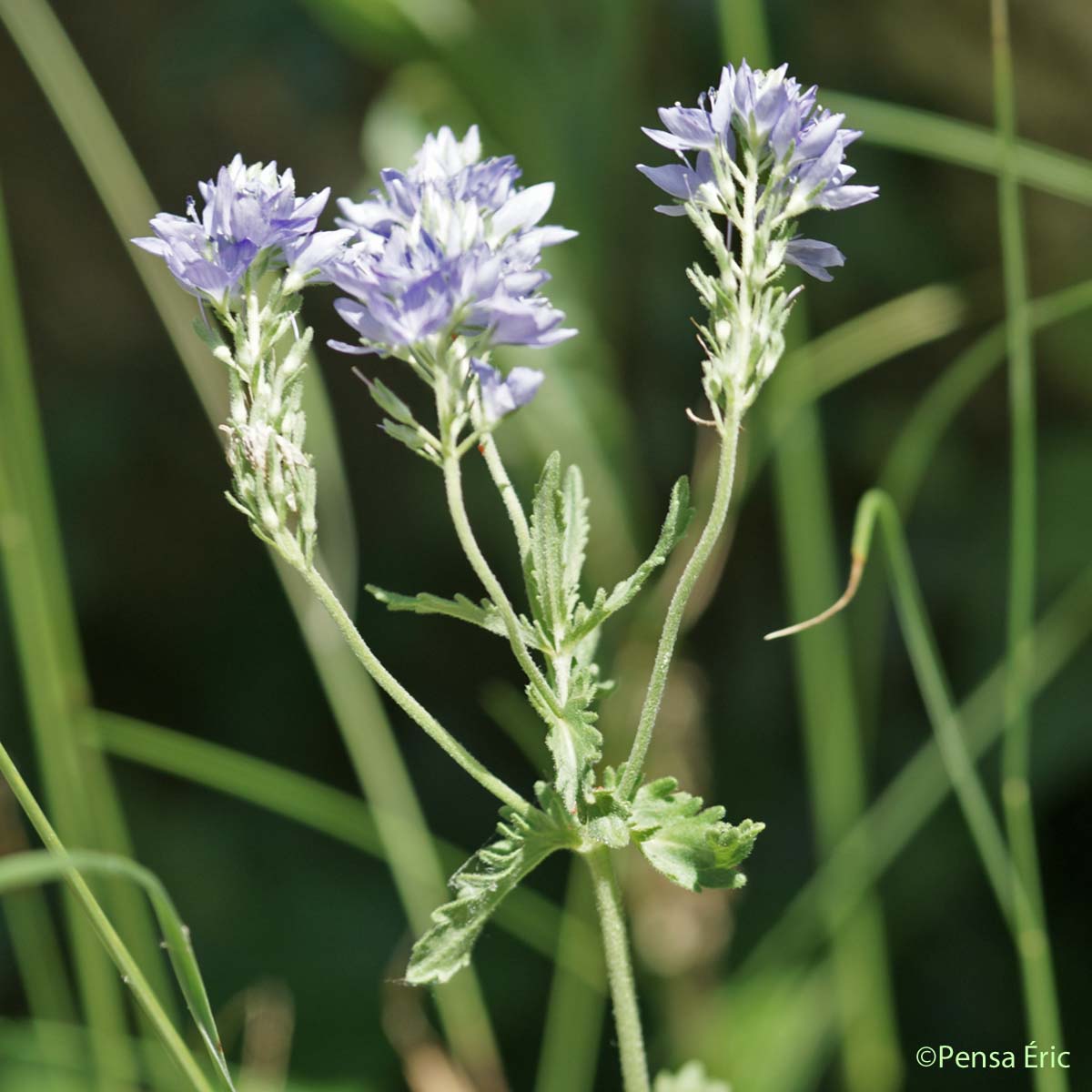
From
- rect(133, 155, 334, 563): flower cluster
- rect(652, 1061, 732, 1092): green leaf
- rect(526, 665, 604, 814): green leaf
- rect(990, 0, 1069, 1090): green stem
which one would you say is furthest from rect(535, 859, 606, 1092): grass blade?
rect(133, 155, 334, 563): flower cluster

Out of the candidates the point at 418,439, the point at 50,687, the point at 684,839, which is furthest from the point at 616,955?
the point at 50,687

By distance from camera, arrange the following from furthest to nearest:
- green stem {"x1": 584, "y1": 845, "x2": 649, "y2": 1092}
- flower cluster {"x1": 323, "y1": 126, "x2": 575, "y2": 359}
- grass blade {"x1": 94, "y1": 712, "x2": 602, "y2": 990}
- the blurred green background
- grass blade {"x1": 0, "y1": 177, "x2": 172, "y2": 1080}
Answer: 1. the blurred green background
2. grass blade {"x1": 94, "y1": 712, "x2": 602, "y2": 990}
3. grass blade {"x1": 0, "y1": 177, "x2": 172, "y2": 1080}
4. green stem {"x1": 584, "y1": 845, "x2": 649, "y2": 1092}
5. flower cluster {"x1": 323, "y1": 126, "x2": 575, "y2": 359}

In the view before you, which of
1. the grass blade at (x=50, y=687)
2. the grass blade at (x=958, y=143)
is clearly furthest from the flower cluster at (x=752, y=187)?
the grass blade at (x=50, y=687)

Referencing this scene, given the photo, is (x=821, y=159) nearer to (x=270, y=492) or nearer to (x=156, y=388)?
(x=270, y=492)

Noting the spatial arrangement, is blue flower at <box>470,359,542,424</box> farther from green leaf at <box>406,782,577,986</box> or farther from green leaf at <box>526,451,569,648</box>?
green leaf at <box>406,782,577,986</box>

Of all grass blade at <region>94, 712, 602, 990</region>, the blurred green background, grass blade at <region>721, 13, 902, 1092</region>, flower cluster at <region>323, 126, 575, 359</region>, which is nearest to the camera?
flower cluster at <region>323, 126, 575, 359</region>

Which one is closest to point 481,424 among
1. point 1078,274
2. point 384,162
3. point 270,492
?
point 270,492

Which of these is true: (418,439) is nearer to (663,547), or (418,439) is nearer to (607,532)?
(663,547)

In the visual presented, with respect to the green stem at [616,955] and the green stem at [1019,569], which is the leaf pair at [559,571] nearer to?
the green stem at [616,955]
